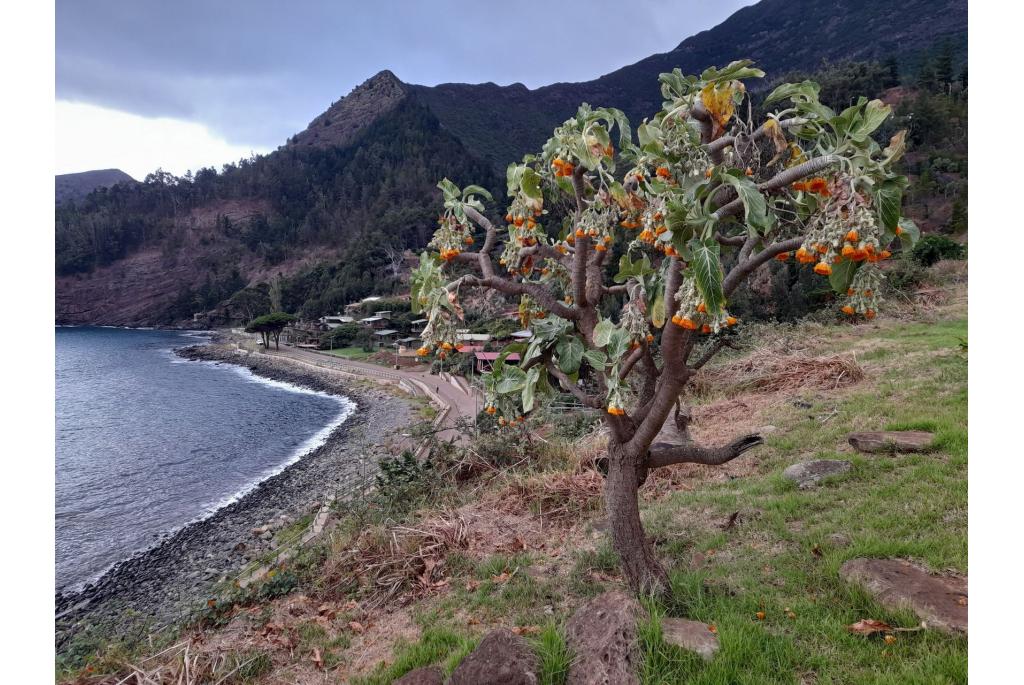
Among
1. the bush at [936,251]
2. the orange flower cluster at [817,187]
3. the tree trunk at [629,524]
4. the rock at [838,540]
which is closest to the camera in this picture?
the orange flower cluster at [817,187]

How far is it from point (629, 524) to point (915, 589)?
1.66 m

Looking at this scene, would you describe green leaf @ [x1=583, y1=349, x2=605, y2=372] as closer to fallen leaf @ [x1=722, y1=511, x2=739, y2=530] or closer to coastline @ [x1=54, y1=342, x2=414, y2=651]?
fallen leaf @ [x1=722, y1=511, x2=739, y2=530]

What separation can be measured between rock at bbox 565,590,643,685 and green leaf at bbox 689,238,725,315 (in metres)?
1.85

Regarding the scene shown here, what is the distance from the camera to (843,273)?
8.23ft

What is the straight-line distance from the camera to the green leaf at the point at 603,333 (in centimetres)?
294

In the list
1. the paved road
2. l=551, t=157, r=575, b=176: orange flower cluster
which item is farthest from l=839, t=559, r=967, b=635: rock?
the paved road

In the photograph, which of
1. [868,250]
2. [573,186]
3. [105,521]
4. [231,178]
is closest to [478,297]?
[573,186]

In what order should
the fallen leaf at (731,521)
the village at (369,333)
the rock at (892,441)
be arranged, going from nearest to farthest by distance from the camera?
the fallen leaf at (731,521) < the rock at (892,441) < the village at (369,333)

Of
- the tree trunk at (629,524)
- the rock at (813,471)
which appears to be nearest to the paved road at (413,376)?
the rock at (813,471)

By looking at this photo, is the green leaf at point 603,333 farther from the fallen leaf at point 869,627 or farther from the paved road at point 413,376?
the paved road at point 413,376

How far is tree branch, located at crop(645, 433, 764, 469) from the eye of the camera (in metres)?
3.45

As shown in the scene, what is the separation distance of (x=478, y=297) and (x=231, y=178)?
131749mm

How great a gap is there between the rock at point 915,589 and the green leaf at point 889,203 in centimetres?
212

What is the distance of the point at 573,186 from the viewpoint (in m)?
3.19
